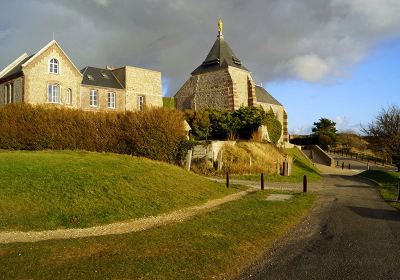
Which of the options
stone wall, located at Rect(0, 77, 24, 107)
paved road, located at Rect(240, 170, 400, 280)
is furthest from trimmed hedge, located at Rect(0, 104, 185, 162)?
paved road, located at Rect(240, 170, 400, 280)

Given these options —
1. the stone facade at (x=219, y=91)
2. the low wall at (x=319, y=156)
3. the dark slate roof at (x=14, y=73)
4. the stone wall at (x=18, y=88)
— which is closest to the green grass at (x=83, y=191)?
the stone wall at (x=18, y=88)

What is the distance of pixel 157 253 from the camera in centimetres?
815

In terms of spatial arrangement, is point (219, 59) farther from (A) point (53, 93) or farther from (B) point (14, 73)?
(B) point (14, 73)

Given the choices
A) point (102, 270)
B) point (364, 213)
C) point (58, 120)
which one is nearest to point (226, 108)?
point (58, 120)

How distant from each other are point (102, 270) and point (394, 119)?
37.2 meters

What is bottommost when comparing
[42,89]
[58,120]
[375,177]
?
[375,177]

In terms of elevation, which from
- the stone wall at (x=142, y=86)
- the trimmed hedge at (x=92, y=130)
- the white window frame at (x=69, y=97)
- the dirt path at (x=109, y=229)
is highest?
the stone wall at (x=142, y=86)

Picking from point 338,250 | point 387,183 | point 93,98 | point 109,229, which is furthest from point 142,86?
point 338,250

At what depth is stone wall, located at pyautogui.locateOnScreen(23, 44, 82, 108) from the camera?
32875mm

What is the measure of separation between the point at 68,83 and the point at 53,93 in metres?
1.72

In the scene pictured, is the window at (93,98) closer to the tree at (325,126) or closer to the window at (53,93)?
the window at (53,93)

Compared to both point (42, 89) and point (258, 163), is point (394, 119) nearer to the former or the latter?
point (258, 163)

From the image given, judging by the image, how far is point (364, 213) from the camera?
13906mm

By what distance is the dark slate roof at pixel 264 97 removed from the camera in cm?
5439
